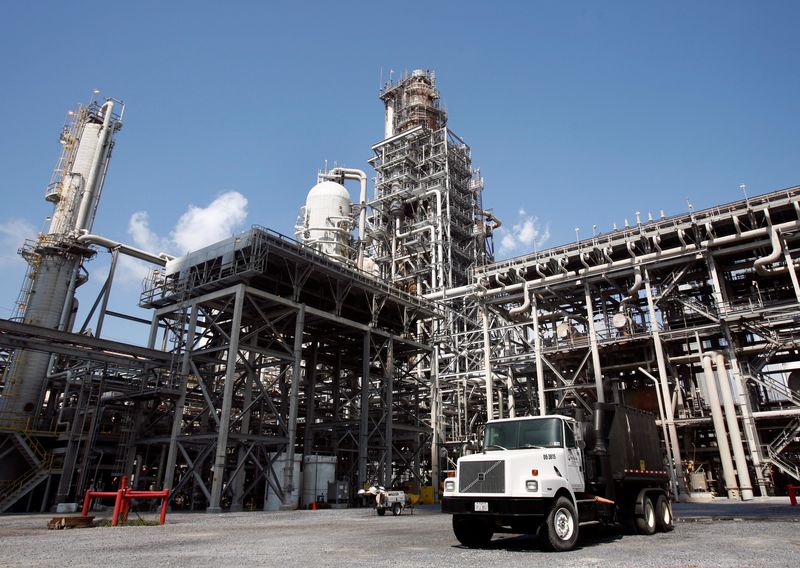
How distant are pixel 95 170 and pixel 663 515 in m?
42.9

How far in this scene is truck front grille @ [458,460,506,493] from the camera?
422 inches

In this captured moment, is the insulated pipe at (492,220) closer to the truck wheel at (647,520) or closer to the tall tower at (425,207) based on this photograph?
the tall tower at (425,207)

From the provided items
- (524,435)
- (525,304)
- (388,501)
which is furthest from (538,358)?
(524,435)

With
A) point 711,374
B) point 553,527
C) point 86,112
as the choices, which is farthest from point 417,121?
point 553,527

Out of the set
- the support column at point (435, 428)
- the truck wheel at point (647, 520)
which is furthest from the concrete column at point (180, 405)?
the truck wheel at point (647, 520)

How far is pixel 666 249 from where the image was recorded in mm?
33844

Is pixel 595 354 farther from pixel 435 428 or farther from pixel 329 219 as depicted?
pixel 329 219

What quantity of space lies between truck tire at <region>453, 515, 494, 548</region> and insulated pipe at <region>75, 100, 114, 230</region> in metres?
38.0

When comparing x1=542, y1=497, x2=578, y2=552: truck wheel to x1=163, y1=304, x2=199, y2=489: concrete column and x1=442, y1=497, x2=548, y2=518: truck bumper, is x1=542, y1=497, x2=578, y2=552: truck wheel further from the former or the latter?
x1=163, y1=304, x2=199, y2=489: concrete column

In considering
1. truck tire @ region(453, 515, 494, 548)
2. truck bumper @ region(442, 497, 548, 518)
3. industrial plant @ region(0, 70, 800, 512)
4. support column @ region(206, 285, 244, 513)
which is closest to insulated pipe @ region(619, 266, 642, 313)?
industrial plant @ region(0, 70, 800, 512)

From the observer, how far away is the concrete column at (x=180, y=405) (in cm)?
2578

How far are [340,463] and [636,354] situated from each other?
22.8m

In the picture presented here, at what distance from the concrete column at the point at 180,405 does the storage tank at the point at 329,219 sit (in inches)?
713

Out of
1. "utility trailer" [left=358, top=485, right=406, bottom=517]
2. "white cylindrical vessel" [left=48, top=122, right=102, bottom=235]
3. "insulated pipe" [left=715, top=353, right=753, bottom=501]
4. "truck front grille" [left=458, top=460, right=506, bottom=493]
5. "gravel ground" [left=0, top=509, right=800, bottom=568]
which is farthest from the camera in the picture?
"white cylindrical vessel" [left=48, top=122, right=102, bottom=235]
